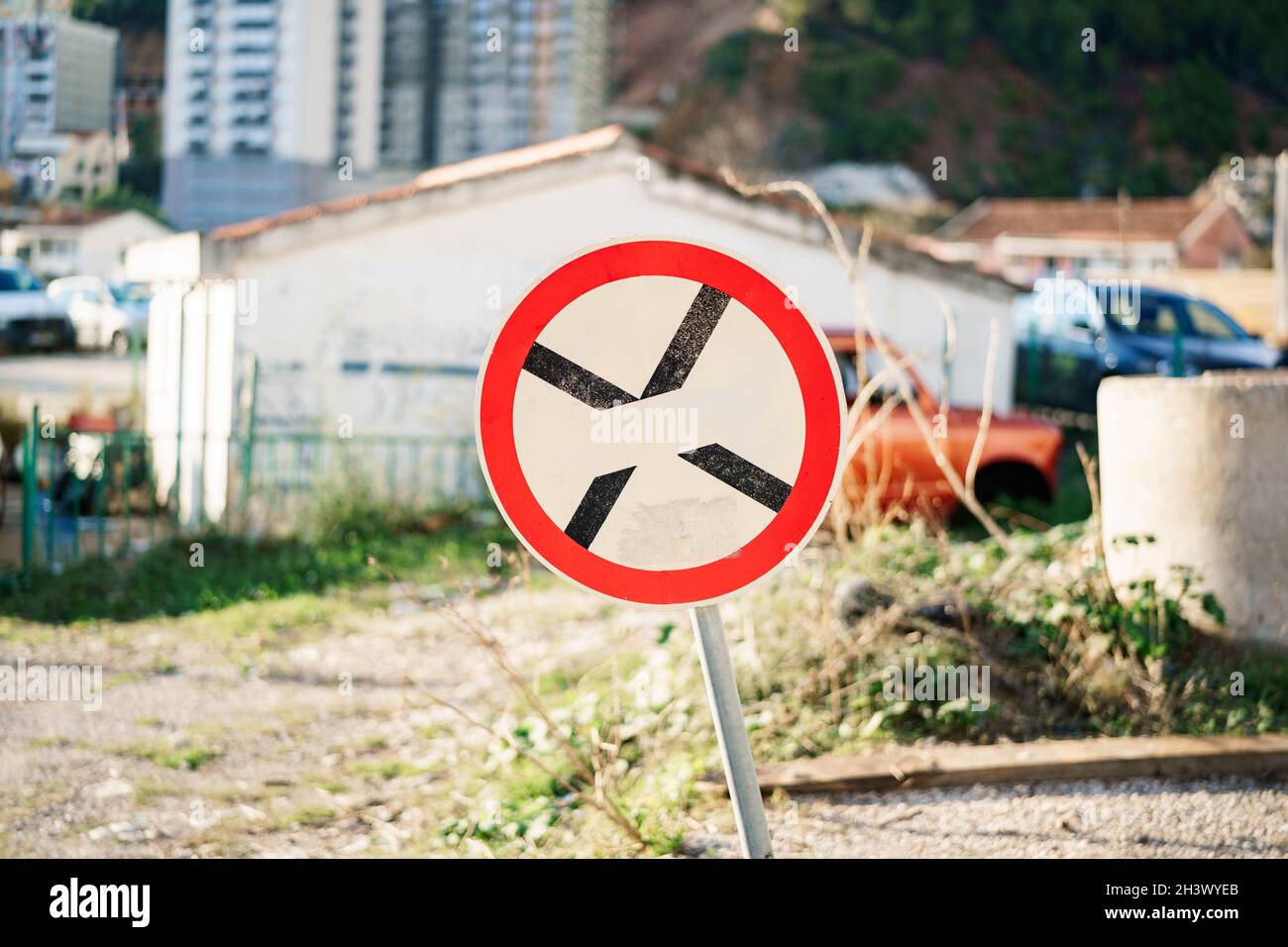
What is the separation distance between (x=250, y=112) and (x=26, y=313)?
162 inches

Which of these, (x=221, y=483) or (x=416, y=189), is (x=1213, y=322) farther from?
(x=221, y=483)

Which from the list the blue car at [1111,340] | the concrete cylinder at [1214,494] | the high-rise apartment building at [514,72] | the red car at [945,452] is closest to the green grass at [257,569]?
the red car at [945,452]

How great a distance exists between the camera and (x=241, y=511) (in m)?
11.3

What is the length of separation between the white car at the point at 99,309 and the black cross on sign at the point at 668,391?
1954 cm

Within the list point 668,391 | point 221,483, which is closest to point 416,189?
point 221,483

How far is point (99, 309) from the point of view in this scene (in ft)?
71.1

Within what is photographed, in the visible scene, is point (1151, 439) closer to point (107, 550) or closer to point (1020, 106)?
point (107, 550)

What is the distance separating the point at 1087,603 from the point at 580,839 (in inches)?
97.3

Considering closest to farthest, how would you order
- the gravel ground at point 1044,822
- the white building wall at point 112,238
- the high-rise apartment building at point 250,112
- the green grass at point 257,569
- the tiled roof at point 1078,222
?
the gravel ground at point 1044,822
the green grass at point 257,569
the high-rise apartment building at point 250,112
the white building wall at point 112,238
the tiled roof at point 1078,222

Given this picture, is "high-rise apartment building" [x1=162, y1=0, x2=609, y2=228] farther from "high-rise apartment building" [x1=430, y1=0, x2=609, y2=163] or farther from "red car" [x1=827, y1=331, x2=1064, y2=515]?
"high-rise apartment building" [x1=430, y1=0, x2=609, y2=163]

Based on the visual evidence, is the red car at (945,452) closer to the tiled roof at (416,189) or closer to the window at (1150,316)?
the tiled roof at (416,189)

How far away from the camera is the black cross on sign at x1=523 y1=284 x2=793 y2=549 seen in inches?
112

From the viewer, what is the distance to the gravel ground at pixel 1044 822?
4.33m
